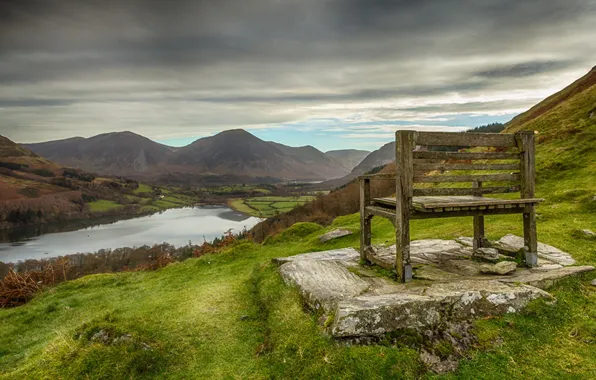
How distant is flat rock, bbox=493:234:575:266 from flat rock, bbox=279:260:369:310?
17.5ft

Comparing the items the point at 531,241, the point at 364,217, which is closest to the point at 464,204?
the point at 531,241

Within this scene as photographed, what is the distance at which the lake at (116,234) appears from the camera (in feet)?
360

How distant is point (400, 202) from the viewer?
355 inches

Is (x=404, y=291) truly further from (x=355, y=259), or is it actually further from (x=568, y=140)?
(x=568, y=140)

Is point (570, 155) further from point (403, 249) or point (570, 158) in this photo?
point (403, 249)

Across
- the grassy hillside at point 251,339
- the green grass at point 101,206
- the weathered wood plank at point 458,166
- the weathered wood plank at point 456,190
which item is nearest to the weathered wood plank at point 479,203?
the weathered wood plank at point 456,190

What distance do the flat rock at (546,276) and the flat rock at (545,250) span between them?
100 cm

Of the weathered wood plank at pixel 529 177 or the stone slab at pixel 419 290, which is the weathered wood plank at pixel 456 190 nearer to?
the weathered wood plank at pixel 529 177

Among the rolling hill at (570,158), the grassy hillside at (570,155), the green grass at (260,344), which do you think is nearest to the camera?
the green grass at (260,344)

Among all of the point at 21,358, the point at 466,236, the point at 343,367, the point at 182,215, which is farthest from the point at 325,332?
the point at 182,215

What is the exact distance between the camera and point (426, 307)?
7.41 meters

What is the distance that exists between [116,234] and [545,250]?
152m

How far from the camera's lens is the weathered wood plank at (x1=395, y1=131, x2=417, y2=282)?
888 centimetres

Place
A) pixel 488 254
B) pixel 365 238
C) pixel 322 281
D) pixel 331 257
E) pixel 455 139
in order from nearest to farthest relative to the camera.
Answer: pixel 455 139 < pixel 322 281 < pixel 488 254 < pixel 365 238 < pixel 331 257
